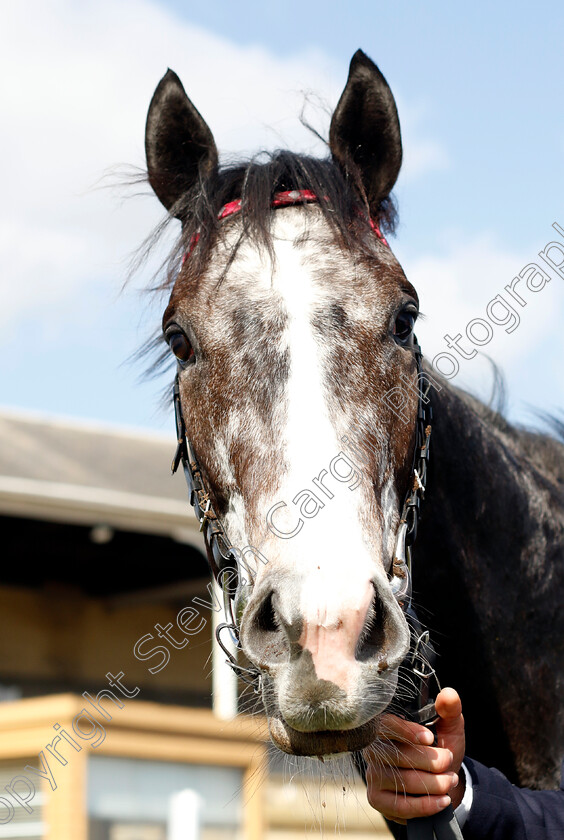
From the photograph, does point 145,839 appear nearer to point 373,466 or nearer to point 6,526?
point 6,526

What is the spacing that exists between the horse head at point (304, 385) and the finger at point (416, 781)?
201 mm

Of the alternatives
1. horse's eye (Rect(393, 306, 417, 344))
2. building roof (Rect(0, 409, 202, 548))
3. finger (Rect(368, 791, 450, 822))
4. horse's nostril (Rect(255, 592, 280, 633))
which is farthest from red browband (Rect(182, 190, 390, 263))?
building roof (Rect(0, 409, 202, 548))

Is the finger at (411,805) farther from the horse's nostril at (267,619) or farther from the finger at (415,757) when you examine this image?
the horse's nostril at (267,619)

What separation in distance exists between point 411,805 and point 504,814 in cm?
32

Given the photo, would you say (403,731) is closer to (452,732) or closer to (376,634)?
(452,732)

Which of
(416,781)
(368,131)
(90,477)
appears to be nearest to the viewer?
(416,781)

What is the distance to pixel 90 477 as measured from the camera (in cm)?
1150

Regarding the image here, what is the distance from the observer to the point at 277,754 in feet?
7.52

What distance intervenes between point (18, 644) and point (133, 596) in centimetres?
199

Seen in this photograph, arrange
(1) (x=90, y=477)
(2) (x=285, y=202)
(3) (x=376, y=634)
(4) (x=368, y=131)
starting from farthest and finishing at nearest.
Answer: (1) (x=90, y=477), (4) (x=368, y=131), (2) (x=285, y=202), (3) (x=376, y=634)

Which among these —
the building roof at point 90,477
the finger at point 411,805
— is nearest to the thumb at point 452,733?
the finger at point 411,805

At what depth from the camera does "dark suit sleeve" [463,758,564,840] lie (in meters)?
2.25

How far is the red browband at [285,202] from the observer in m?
2.85

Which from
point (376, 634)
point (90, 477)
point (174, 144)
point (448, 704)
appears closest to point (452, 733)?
point (448, 704)
